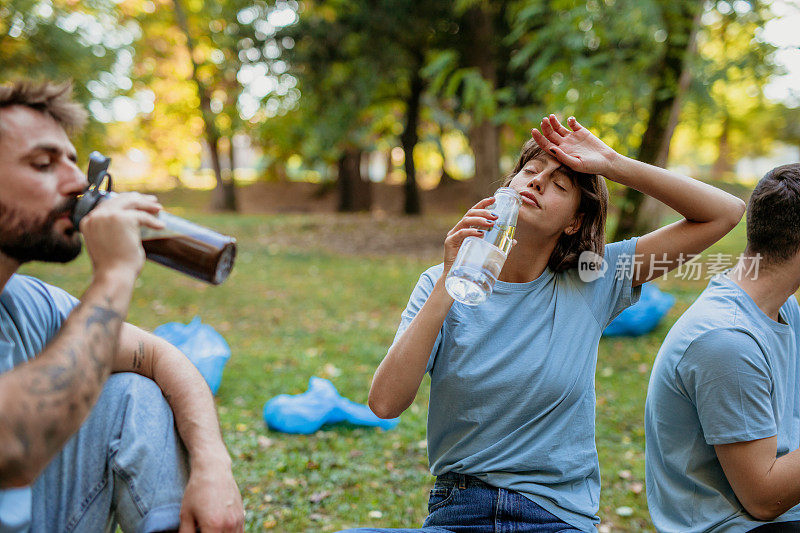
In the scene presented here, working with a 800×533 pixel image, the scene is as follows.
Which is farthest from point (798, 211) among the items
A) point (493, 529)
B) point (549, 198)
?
point (493, 529)

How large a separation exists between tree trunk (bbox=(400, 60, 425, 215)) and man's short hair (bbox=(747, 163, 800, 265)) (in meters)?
17.5

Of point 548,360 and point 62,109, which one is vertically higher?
point 62,109

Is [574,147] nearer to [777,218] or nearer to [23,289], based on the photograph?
[777,218]

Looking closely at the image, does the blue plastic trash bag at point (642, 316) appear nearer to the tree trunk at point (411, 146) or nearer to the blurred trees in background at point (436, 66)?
the blurred trees in background at point (436, 66)

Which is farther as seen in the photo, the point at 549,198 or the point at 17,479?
the point at 549,198

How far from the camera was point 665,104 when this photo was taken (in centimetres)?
812

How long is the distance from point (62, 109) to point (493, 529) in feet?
5.73

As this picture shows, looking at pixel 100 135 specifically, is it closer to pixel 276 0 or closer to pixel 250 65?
pixel 250 65

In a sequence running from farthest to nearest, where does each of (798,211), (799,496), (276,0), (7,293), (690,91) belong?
(276,0)
(690,91)
(798,211)
(799,496)
(7,293)

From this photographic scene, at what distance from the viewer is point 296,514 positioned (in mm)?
3408

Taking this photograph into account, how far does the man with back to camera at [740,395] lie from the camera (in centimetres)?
194

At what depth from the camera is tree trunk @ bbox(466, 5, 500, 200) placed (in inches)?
478

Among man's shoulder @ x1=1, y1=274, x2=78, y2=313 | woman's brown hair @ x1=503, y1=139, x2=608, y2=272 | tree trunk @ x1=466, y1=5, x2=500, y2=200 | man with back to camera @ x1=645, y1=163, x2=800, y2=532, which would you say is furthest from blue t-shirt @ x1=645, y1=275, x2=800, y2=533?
tree trunk @ x1=466, y1=5, x2=500, y2=200

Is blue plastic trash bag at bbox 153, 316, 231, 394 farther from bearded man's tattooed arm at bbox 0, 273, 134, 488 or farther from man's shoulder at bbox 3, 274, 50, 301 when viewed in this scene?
bearded man's tattooed arm at bbox 0, 273, 134, 488
